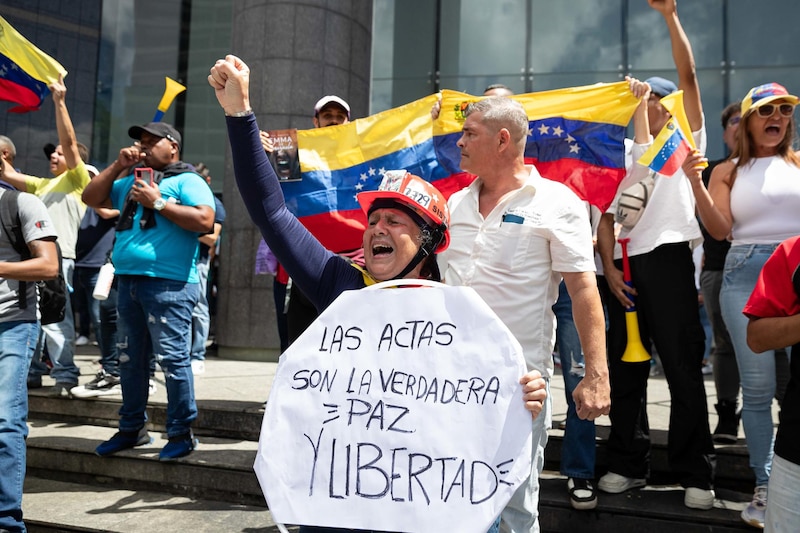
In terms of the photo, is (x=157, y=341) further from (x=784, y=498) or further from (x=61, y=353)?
(x=784, y=498)

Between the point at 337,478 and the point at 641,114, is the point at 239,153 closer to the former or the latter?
the point at 337,478

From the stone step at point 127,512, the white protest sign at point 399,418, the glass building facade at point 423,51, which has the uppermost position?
the glass building facade at point 423,51

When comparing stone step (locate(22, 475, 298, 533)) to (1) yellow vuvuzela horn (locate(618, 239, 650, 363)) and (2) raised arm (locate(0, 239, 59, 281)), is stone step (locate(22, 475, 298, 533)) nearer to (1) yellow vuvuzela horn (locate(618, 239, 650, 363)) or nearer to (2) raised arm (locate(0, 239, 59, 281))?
(2) raised arm (locate(0, 239, 59, 281))

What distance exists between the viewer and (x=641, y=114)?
3398 mm

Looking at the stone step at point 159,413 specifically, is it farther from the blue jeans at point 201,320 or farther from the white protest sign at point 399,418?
the white protest sign at point 399,418

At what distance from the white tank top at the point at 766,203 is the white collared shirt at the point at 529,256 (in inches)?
57.9

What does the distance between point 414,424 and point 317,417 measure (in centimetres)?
26

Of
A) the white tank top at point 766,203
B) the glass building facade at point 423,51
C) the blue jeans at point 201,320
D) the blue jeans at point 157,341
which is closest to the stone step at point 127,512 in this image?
the blue jeans at point 157,341

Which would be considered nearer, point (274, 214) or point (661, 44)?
point (274, 214)


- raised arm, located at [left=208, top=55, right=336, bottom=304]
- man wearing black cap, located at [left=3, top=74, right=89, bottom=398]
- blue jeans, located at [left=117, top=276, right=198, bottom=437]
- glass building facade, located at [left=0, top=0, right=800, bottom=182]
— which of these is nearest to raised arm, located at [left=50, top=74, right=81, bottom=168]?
man wearing black cap, located at [left=3, top=74, right=89, bottom=398]

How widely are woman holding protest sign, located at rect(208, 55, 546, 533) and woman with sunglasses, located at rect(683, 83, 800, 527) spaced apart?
5.69 ft

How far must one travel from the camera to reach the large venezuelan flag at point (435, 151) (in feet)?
11.3

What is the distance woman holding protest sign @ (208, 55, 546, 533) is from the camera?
1985 millimetres

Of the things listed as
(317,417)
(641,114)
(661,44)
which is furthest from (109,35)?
(317,417)
